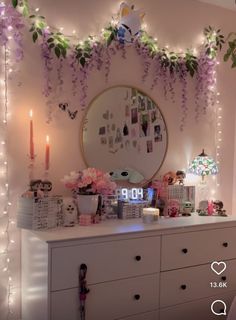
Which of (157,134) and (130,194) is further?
(157,134)

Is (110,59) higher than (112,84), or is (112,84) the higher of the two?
(110,59)

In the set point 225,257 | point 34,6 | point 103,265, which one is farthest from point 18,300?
point 34,6

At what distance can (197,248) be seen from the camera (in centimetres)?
248

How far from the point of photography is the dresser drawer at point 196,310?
2.37 meters

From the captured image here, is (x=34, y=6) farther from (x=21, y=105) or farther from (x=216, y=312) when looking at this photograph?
(x=216, y=312)

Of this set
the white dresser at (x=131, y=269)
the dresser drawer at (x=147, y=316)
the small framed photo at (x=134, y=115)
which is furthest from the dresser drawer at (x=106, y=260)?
the small framed photo at (x=134, y=115)

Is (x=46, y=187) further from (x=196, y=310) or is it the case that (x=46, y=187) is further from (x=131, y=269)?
(x=196, y=310)

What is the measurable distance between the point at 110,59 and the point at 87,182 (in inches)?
37.8

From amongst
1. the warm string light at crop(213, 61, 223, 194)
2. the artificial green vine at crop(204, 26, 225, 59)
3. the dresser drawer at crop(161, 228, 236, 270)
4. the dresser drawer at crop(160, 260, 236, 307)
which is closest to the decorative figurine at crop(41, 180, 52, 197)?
the dresser drawer at crop(161, 228, 236, 270)

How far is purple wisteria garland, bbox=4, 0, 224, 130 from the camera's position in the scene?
2.37 m

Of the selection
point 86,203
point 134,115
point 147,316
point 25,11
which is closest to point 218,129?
point 134,115

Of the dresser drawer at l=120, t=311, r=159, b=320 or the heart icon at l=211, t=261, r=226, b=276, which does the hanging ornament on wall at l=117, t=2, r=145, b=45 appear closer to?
the heart icon at l=211, t=261, r=226, b=276

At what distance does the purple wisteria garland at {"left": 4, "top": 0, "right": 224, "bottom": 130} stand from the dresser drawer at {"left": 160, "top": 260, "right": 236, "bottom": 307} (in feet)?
3.90

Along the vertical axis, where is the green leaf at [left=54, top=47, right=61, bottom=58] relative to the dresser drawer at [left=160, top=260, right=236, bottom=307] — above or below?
above
